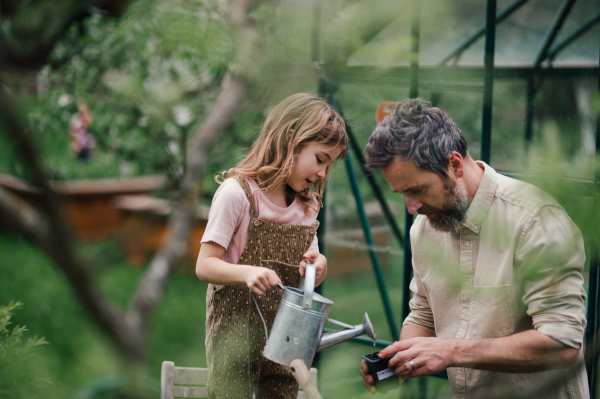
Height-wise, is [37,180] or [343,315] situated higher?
[37,180]

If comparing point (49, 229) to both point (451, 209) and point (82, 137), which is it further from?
point (82, 137)

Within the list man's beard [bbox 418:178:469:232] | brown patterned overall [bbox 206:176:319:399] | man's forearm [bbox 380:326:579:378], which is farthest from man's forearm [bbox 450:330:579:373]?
brown patterned overall [bbox 206:176:319:399]

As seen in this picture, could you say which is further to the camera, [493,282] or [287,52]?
[493,282]

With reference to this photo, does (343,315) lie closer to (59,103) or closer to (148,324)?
(59,103)

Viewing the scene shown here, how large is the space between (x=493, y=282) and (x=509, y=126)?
257cm

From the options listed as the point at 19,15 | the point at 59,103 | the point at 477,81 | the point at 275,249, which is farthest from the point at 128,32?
the point at 19,15

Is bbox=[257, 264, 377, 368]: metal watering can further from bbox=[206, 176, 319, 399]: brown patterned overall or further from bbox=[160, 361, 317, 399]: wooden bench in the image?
bbox=[160, 361, 317, 399]: wooden bench

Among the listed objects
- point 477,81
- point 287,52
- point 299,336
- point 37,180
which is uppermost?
point 477,81

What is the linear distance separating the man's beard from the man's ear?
0.04 metres


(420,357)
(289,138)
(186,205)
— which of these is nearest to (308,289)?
(420,357)

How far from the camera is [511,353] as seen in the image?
1.46 m

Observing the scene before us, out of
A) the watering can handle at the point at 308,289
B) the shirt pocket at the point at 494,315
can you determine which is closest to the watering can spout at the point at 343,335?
the watering can handle at the point at 308,289

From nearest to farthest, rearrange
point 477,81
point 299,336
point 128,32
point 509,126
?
point 299,336 → point 128,32 → point 477,81 → point 509,126

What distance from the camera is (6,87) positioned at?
343mm
